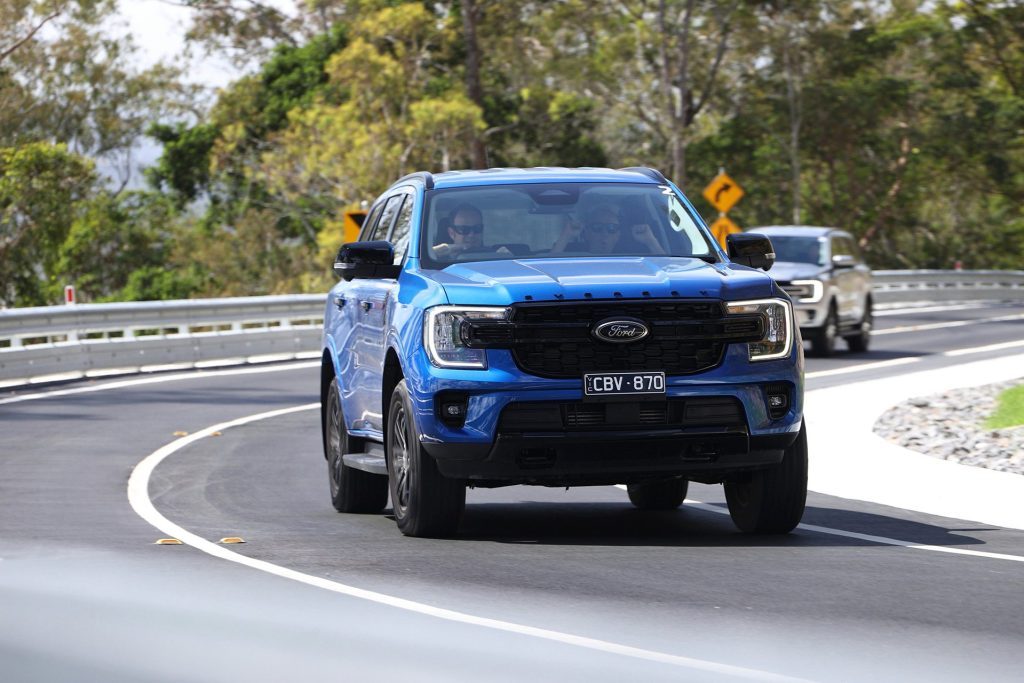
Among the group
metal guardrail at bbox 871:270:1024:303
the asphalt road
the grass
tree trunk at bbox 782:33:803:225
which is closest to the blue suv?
the asphalt road

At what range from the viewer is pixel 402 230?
10523mm

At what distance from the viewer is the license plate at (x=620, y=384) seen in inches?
343

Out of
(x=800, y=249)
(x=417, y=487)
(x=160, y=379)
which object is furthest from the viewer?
(x=800, y=249)

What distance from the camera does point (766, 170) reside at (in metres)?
65.1

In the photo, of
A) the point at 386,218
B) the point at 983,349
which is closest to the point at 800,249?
the point at 983,349

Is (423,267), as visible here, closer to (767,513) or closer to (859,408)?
(767,513)

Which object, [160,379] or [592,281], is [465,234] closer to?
[592,281]

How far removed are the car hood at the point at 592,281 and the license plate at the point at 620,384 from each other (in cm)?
37

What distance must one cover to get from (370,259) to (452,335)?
1.18 metres

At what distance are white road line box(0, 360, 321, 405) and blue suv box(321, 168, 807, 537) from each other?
11677 mm

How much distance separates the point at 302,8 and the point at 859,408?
43.2m

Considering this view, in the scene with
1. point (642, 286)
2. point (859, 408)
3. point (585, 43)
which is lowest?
point (859, 408)

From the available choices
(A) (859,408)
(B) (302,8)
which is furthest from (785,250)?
(B) (302,8)

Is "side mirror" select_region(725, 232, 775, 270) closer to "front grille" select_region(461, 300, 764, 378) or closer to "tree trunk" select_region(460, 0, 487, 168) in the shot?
"front grille" select_region(461, 300, 764, 378)
